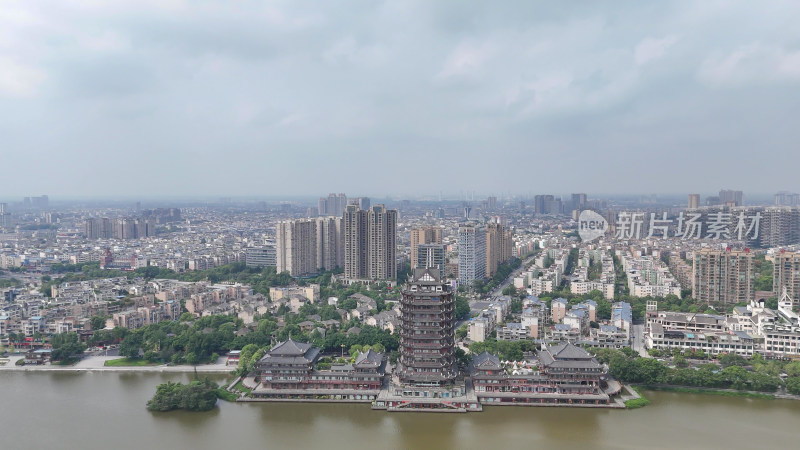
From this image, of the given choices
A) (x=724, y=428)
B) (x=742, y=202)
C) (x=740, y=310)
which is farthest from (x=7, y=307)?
(x=742, y=202)

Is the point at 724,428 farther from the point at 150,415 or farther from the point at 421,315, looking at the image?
the point at 150,415

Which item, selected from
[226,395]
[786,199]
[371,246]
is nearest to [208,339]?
[226,395]

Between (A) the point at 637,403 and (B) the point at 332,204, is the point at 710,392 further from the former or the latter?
(B) the point at 332,204

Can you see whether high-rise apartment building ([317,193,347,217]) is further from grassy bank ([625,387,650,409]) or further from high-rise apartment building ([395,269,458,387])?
grassy bank ([625,387,650,409])

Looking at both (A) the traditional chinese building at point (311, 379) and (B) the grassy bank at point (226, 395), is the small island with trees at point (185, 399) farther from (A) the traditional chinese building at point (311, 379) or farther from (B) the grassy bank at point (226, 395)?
(A) the traditional chinese building at point (311, 379)

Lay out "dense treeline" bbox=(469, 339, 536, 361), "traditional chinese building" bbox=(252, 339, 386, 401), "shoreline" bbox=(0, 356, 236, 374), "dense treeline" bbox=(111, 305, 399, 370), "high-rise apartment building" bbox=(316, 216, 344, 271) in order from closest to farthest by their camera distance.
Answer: "traditional chinese building" bbox=(252, 339, 386, 401)
"shoreline" bbox=(0, 356, 236, 374)
"dense treeline" bbox=(469, 339, 536, 361)
"dense treeline" bbox=(111, 305, 399, 370)
"high-rise apartment building" bbox=(316, 216, 344, 271)

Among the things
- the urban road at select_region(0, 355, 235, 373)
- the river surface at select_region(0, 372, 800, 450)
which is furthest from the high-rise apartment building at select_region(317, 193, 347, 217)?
the river surface at select_region(0, 372, 800, 450)

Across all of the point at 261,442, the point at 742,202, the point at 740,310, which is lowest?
the point at 261,442
